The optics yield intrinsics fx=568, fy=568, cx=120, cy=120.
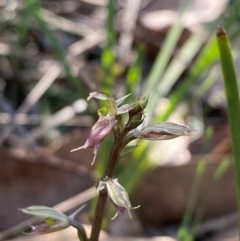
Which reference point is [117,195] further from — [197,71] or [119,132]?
[197,71]

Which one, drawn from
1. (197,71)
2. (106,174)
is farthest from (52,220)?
(197,71)

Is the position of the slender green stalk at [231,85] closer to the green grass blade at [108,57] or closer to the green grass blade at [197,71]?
the green grass blade at [197,71]

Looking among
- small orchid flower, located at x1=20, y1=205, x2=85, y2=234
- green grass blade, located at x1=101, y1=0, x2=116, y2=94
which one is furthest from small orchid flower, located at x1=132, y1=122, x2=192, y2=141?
green grass blade, located at x1=101, y1=0, x2=116, y2=94

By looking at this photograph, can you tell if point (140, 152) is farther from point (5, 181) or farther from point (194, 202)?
point (5, 181)

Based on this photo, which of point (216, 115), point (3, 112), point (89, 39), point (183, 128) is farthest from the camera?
point (89, 39)

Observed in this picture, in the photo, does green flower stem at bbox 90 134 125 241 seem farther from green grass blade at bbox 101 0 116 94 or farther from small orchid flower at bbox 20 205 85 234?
green grass blade at bbox 101 0 116 94

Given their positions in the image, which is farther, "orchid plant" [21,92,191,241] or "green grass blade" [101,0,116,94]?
"green grass blade" [101,0,116,94]

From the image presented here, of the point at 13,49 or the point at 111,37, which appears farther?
the point at 13,49

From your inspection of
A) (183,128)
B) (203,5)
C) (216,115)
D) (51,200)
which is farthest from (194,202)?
(203,5)
